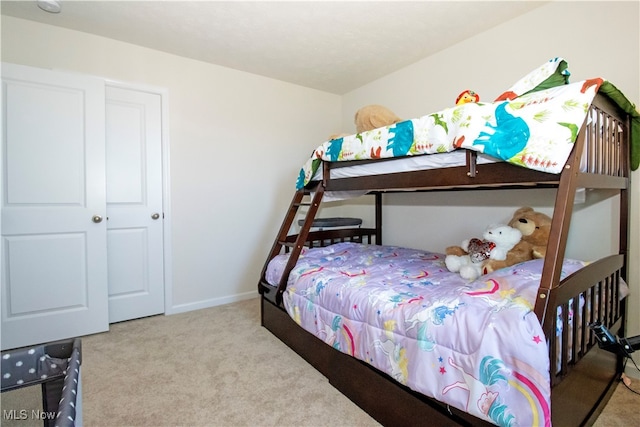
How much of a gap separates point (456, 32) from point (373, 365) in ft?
7.82

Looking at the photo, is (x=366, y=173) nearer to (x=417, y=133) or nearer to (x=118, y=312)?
(x=417, y=133)

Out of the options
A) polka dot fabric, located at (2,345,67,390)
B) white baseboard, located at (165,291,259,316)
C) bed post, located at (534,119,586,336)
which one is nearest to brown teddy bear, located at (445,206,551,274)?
bed post, located at (534,119,586,336)

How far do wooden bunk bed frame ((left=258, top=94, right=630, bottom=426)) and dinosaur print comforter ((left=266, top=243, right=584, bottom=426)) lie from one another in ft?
0.32

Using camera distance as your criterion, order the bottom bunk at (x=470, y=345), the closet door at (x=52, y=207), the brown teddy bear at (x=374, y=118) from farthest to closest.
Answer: the brown teddy bear at (x=374, y=118), the closet door at (x=52, y=207), the bottom bunk at (x=470, y=345)

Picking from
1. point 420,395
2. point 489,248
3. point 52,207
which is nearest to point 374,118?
point 489,248

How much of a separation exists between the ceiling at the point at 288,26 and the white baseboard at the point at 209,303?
2.18 meters

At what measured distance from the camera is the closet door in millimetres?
2295

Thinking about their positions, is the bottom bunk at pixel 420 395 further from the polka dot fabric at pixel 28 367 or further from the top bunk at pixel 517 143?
the polka dot fabric at pixel 28 367

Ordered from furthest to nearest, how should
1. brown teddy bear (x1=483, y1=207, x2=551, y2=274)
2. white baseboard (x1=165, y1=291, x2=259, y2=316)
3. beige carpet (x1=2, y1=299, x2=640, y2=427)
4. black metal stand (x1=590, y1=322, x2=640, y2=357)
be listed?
1. white baseboard (x1=165, y1=291, x2=259, y2=316)
2. brown teddy bear (x1=483, y1=207, x2=551, y2=274)
3. beige carpet (x1=2, y1=299, x2=640, y2=427)
4. black metal stand (x1=590, y1=322, x2=640, y2=357)

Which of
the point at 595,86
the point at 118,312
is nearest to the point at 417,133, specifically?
the point at 595,86

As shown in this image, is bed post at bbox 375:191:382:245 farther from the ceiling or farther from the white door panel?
the white door panel

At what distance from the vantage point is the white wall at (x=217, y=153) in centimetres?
273

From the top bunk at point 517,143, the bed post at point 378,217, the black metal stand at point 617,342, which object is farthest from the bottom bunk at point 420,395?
the bed post at point 378,217

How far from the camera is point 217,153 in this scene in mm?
3160
